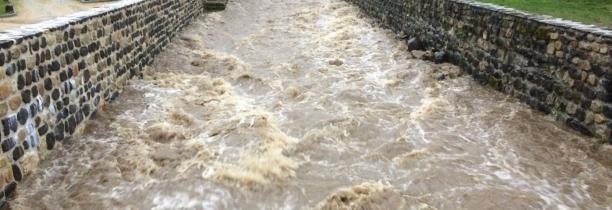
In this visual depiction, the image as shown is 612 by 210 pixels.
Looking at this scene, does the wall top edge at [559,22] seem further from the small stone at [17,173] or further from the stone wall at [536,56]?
the small stone at [17,173]

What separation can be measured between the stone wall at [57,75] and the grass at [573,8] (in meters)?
7.06

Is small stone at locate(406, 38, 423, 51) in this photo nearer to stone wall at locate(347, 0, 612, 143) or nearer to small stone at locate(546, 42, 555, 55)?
stone wall at locate(347, 0, 612, 143)

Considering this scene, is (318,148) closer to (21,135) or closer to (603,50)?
(21,135)

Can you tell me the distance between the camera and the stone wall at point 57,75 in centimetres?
523

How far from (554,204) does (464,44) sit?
5.15 meters

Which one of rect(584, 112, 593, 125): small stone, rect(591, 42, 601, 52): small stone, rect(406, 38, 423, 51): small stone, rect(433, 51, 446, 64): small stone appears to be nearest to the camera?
rect(591, 42, 601, 52): small stone

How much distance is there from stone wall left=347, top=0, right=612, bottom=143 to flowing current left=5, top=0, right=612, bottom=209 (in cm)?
23

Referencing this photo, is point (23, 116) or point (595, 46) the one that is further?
point (595, 46)

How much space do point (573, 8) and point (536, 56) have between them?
7.42ft

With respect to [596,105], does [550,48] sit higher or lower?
higher

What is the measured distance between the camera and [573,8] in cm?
900

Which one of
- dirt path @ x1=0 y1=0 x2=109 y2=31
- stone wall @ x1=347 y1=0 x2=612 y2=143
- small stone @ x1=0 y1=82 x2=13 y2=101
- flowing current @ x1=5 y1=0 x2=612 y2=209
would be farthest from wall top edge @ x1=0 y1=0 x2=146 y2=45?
stone wall @ x1=347 y1=0 x2=612 y2=143

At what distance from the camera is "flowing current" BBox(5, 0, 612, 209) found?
533 cm

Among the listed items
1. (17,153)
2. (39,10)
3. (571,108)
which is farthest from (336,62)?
(39,10)
